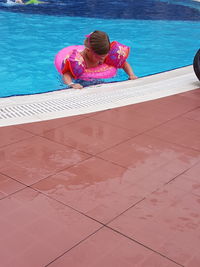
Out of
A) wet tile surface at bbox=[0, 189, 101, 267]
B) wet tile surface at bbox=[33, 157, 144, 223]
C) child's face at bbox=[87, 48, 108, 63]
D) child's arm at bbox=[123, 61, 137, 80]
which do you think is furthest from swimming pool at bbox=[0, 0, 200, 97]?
wet tile surface at bbox=[0, 189, 101, 267]

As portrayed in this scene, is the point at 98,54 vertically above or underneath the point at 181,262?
above

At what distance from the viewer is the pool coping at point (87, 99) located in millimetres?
4002

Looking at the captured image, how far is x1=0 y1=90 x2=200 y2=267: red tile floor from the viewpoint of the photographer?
209 cm

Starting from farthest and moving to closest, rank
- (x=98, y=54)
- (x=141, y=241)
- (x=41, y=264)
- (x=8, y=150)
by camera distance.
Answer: (x=98, y=54) → (x=8, y=150) → (x=141, y=241) → (x=41, y=264)

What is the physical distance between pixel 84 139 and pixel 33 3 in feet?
36.0

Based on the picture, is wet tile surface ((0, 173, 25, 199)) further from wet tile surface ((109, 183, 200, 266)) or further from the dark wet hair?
the dark wet hair

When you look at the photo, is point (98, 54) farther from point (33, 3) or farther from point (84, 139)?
point (33, 3)

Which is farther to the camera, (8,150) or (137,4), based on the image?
(137,4)

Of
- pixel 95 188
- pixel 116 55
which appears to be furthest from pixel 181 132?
pixel 116 55

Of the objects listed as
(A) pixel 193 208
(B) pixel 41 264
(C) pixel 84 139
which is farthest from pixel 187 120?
(B) pixel 41 264

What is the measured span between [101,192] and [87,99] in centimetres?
211

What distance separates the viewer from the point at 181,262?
2.04 metres

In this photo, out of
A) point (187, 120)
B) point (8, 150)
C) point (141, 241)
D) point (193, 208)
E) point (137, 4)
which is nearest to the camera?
point (141, 241)

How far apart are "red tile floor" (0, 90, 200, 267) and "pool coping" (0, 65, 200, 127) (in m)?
0.25
